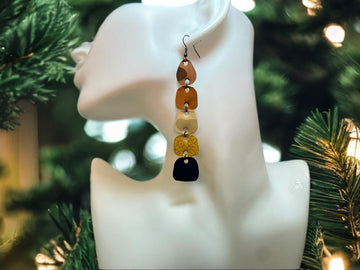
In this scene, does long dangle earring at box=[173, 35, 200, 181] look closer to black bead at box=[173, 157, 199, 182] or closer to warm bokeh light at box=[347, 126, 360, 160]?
black bead at box=[173, 157, 199, 182]

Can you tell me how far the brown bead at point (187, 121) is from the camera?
18.8 inches

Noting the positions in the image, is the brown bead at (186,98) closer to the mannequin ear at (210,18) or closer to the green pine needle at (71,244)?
the mannequin ear at (210,18)

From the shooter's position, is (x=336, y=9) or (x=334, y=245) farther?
(x=336, y=9)

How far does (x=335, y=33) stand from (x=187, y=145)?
0.45m

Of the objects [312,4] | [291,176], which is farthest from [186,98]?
[312,4]

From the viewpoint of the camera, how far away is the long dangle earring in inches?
18.8

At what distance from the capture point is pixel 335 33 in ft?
2.63

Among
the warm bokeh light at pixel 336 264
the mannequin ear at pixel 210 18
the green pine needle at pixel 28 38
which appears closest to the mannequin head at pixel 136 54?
the mannequin ear at pixel 210 18

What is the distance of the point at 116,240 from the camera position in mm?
515

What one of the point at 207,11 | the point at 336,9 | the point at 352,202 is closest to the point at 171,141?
the point at 207,11

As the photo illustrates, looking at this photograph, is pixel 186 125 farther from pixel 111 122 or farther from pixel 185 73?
pixel 111 122

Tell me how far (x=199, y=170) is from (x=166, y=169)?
50 millimetres

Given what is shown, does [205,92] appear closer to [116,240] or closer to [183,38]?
[183,38]

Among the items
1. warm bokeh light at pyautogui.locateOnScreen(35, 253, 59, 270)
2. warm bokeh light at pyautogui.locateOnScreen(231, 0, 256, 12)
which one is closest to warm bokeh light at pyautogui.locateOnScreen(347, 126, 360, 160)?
warm bokeh light at pyautogui.locateOnScreen(231, 0, 256, 12)
